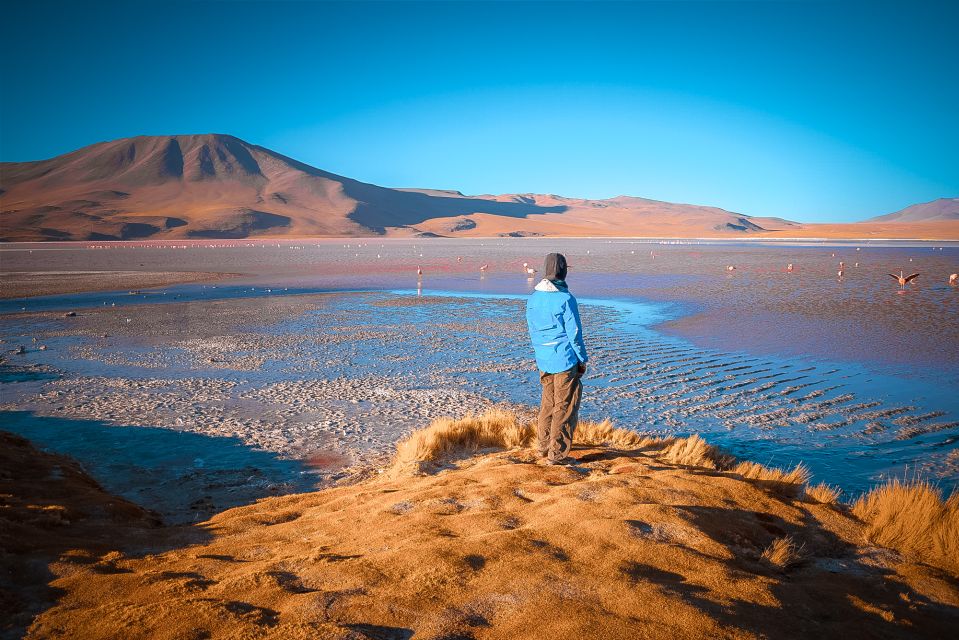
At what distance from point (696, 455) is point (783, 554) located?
224 centimetres

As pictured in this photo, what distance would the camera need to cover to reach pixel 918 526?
3859 millimetres

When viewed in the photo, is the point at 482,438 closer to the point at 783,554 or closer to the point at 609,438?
the point at 609,438

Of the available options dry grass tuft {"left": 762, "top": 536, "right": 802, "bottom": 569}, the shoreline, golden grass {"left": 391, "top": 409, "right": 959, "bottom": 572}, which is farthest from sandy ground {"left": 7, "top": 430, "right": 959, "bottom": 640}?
the shoreline

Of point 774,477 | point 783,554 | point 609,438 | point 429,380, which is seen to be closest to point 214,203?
point 429,380

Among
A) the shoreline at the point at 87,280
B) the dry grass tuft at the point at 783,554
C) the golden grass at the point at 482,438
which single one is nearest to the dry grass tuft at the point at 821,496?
the dry grass tuft at the point at 783,554

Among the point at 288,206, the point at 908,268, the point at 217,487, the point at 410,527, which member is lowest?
the point at 217,487

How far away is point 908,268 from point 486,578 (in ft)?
120

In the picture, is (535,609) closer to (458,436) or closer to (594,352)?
(458,436)

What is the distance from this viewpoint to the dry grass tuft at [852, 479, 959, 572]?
3.71m

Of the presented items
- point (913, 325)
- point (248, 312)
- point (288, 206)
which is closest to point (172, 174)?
point (288, 206)

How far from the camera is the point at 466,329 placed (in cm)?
1430

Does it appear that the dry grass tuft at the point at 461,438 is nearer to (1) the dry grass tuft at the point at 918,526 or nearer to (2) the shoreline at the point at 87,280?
(1) the dry grass tuft at the point at 918,526

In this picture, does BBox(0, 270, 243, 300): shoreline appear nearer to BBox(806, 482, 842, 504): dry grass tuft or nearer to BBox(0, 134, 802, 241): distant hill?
BBox(806, 482, 842, 504): dry grass tuft

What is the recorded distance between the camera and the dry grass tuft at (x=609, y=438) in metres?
6.23
